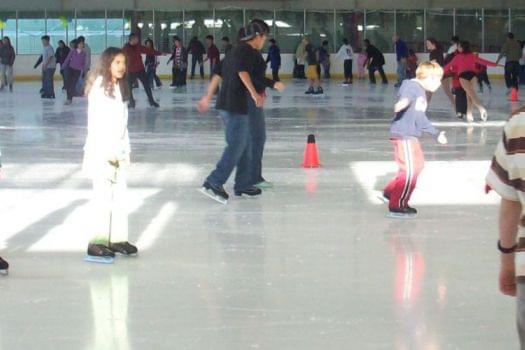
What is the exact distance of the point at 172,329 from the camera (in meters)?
5.32

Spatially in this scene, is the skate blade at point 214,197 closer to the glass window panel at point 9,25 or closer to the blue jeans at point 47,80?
the blue jeans at point 47,80

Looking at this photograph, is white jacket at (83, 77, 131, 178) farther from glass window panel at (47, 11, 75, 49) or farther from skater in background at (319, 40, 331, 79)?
glass window panel at (47, 11, 75, 49)

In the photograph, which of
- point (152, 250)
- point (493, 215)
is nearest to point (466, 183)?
point (493, 215)

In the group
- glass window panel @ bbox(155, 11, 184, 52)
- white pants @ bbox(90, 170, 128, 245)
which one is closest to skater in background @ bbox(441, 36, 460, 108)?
white pants @ bbox(90, 170, 128, 245)

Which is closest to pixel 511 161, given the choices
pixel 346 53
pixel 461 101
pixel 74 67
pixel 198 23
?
pixel 461 101

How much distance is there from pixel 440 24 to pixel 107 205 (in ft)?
117

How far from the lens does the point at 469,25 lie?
136 feet

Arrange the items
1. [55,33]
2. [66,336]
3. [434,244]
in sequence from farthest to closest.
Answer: [55,33], [434,244], [66,336]

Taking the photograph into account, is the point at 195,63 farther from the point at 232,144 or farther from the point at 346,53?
the point at 232,144

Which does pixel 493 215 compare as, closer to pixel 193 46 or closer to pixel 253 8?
pixel 193 46

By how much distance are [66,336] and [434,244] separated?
3.10 meters

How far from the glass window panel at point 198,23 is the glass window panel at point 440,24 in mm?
7597

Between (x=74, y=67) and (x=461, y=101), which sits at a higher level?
(x=74, y=67)

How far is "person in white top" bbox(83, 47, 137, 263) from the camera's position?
6.87 metres
